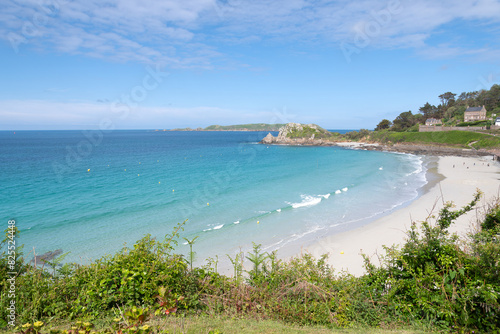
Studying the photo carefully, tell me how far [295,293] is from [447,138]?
300 feet

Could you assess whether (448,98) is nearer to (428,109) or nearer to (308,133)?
(428,109)

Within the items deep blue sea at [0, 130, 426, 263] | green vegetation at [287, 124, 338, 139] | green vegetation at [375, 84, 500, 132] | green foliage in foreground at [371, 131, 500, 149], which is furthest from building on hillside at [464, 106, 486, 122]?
deep blue sea at [0, 130, 426, 263]

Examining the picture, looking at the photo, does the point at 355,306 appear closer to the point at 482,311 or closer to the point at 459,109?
the point at 482,311

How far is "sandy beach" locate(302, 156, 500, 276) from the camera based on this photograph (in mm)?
14211

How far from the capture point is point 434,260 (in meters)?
5.86

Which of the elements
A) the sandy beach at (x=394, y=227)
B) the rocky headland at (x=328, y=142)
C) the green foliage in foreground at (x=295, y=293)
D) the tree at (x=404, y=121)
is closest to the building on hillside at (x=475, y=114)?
the tree at (x=404, y=121)

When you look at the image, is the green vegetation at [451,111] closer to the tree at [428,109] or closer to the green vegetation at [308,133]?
the tree at [428,109]

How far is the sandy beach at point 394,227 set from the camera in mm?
14211

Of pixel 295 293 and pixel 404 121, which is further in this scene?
pixel 404 121

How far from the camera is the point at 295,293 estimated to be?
602 cm

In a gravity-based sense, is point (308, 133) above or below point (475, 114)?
below

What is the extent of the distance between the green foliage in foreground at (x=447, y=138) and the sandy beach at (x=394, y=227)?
36.7m

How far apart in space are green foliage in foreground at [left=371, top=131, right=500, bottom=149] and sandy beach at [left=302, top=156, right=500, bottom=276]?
36.7 metres

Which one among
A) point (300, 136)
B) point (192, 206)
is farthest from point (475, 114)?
point (192, 206)
